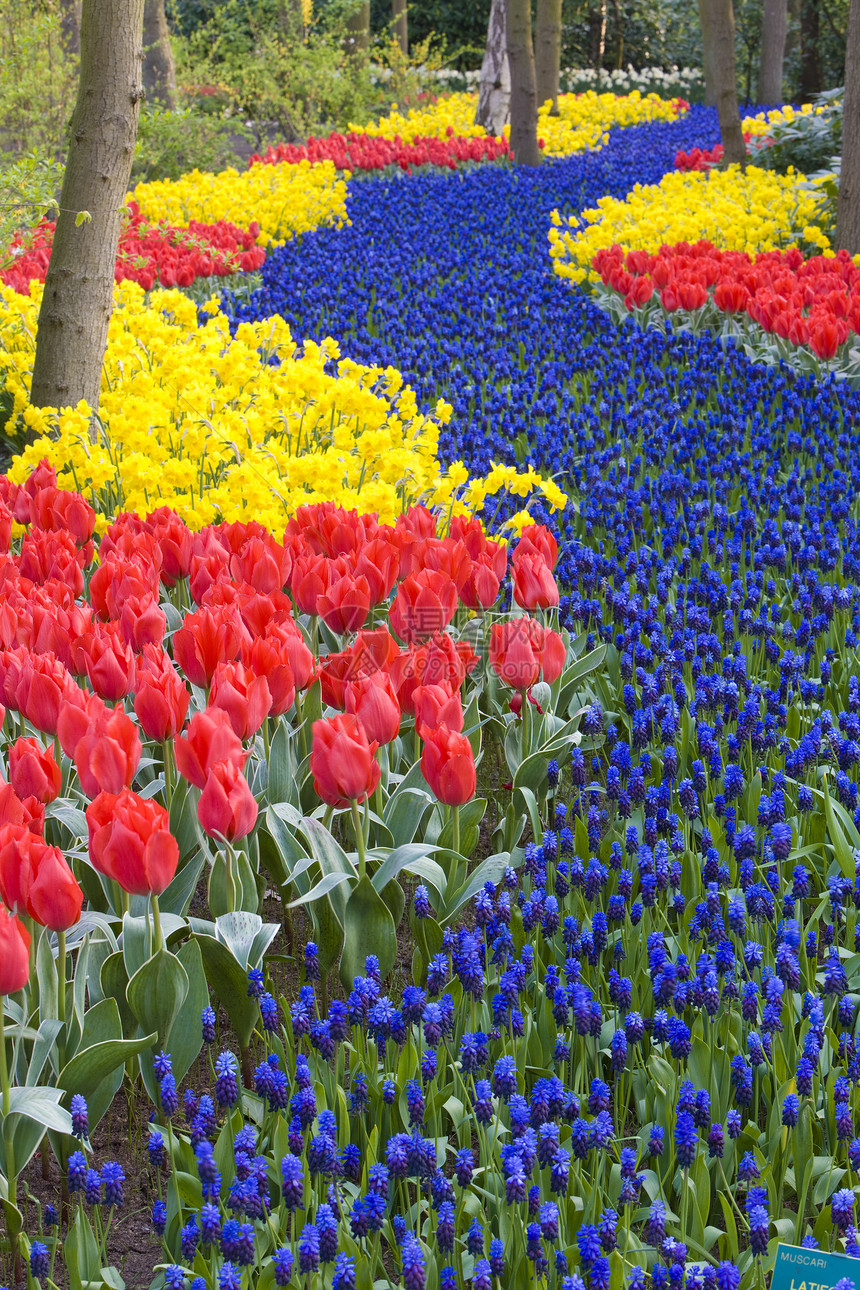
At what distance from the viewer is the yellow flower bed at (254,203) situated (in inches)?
473

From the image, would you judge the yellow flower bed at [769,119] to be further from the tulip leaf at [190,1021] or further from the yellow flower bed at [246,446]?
the tulip leaf at [190,1021]

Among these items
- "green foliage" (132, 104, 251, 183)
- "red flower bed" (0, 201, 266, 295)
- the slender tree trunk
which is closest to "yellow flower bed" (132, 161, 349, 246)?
"red flower bed" (0, 201, 266, 295)

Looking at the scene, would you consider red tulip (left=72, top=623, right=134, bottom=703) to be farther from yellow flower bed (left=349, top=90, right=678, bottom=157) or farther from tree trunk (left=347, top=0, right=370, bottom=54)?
tree trunk (left=347, top=0, right=370, bottom=54)

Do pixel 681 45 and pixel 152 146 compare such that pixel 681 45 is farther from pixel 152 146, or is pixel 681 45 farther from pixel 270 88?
pixel 152 146

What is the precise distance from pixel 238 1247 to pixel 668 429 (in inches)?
200

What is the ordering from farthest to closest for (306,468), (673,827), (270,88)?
(270,88)
(306,468)
(673,827)

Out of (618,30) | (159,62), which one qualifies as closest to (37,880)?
(159,62)

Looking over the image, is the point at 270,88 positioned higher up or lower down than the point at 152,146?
higher up

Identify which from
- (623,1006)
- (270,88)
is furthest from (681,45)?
(623,1006)

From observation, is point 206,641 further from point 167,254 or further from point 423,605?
point 167,254

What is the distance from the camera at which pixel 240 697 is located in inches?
91.4

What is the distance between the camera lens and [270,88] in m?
19.2

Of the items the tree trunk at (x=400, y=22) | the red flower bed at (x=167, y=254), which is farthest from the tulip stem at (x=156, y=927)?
the tree trunk at (x=400, y=22)

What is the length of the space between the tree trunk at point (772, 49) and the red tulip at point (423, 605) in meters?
20.9
